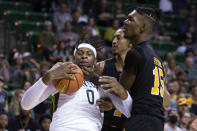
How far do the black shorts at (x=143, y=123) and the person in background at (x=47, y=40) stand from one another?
8007mm

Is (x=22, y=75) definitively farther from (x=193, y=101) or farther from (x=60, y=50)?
(x=193, y=101)

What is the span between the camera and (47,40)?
1279cm

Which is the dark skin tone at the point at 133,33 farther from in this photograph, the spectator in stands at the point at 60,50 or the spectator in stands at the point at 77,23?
the spectator in stands at the point at 77,23

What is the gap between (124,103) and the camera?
4.68 m

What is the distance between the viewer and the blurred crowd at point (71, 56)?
9.20 meters

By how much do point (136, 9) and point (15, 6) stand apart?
9.78 m

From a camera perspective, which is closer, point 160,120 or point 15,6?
point 160,120

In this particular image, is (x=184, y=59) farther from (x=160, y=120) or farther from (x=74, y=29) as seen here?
(x=160, y=120)

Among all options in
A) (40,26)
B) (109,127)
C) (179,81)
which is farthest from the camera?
(40,26)

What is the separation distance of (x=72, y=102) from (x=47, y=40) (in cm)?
792

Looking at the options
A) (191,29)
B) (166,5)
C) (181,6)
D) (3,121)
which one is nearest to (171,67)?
(191,29)

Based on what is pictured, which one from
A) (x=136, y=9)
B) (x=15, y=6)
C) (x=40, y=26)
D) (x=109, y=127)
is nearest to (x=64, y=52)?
(x=40, y=26)

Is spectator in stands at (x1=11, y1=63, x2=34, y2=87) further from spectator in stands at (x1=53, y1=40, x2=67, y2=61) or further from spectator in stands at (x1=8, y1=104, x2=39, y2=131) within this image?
spectator in stands at (x1=8, y1=104, x2=39, y2=131)

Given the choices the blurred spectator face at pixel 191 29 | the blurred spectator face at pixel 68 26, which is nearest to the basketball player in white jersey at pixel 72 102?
the blurred spectator face at pixel 68 26
